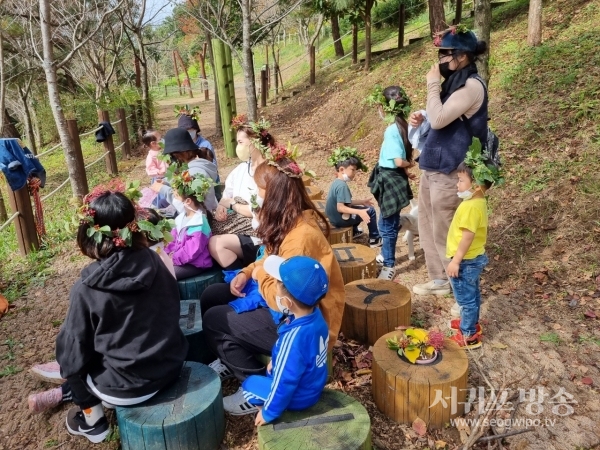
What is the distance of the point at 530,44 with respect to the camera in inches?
372

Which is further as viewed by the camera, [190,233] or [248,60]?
[248,60]

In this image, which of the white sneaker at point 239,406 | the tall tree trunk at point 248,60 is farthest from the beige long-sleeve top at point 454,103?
the tall tree trunk at point 248,60

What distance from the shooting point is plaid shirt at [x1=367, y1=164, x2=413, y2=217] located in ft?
15.4

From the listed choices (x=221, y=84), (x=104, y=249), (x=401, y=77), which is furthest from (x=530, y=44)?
(x=104, y=249)

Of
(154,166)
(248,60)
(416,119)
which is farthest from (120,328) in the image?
(248,60)

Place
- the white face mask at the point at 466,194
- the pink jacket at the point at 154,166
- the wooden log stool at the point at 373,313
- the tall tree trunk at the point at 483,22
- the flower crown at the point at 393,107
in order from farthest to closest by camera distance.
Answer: the tall tree trunk at the point at 483,22
the pink jacket at the point at 154,166
the flower crown at the point at 393,107
the wooden log stool at the point at 373,313
the white face mask at the point at 466,194

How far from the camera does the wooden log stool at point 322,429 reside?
7.68 feet

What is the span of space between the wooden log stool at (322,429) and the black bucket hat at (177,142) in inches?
132

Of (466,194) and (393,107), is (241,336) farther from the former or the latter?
(393,107)

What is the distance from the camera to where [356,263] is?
438 cm

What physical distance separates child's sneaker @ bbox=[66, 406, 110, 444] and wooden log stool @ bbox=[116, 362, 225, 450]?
21 centimetres

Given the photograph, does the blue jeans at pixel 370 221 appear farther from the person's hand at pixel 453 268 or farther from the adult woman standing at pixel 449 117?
the person's hand at pixel 453 268

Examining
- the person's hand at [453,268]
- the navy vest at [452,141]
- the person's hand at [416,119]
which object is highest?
the person's hand at [416,119]

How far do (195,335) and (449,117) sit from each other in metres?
2.50
